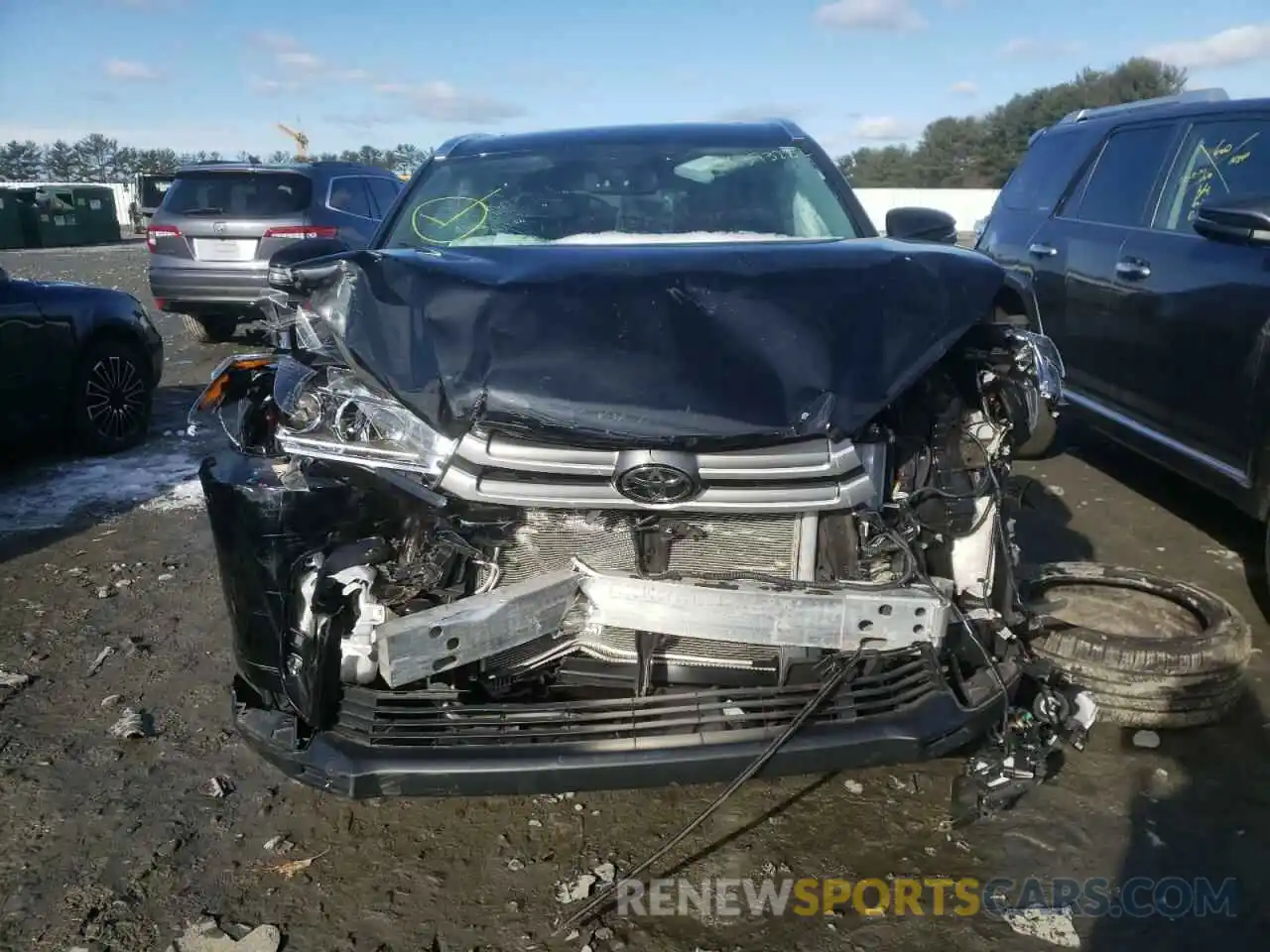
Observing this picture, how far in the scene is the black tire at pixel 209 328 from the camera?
33.4 feet

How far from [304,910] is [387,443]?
1.15 meters

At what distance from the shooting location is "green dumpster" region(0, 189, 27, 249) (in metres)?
28.5

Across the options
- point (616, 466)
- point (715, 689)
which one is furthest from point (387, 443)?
point (715, 689)

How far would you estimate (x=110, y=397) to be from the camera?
6.18 metres

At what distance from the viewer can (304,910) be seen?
234cm

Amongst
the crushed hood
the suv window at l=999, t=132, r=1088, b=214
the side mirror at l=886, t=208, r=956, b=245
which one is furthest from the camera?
the suv window at l=999, t=132, r=1088, b=214

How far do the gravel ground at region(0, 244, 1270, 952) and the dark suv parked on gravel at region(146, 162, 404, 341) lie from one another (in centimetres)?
625

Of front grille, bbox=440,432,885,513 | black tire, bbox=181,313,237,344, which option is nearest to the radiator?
front grille, bbox=440,432,885,513

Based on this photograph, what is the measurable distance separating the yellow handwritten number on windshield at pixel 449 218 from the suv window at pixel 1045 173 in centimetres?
362

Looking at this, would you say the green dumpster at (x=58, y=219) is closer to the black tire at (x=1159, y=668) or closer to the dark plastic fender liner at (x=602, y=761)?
the dark plastic fender liner at (x=602, y=761)

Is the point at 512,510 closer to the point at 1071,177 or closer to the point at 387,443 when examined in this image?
the point at 387,443

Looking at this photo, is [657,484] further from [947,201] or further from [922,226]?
[947,201]

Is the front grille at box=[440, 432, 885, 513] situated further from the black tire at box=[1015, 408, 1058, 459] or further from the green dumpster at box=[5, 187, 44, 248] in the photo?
the green dumpster at box=[5, 187, 44, 248]

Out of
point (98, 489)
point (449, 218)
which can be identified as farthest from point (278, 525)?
point (98, 489)
